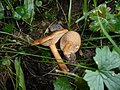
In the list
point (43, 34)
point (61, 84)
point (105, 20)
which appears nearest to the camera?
point (61, 84)

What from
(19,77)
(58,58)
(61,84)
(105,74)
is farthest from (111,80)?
(19,77)

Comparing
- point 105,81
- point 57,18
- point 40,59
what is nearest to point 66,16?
point 57,18

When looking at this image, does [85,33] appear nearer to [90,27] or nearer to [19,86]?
[90,27]

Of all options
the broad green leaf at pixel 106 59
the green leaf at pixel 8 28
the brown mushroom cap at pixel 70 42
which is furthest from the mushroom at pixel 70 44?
the green leaf at pixel 8 28

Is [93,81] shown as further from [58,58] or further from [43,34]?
[43,34]

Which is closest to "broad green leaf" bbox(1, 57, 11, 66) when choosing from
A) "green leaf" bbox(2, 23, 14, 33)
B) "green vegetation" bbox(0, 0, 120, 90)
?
"green vegetation" bbox(0, 0, 120, 90)

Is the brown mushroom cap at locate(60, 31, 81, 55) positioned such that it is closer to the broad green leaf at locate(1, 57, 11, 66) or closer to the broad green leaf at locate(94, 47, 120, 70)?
the broad green leaf at locate(94, 47, 120, 70)
